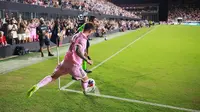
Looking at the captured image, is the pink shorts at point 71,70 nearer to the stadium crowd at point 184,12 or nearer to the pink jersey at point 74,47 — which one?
the pink jersey at point 74,47

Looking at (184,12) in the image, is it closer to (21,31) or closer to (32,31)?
(32,31)

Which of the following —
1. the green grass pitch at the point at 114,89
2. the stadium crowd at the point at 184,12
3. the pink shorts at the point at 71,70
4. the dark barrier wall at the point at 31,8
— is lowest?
the green grass pitch at the point at 114,89

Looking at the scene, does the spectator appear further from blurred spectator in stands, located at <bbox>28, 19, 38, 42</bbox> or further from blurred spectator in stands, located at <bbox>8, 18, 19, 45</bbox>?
blurred spectator in stands, located at <bbox>28, 19, 38, 42</bbox>

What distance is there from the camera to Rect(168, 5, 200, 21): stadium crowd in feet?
243

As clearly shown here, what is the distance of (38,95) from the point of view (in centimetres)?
589

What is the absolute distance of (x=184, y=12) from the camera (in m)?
77.3

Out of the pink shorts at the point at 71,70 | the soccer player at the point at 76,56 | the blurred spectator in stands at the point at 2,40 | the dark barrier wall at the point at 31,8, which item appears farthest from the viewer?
the dark barrier wall at the point at 31,8

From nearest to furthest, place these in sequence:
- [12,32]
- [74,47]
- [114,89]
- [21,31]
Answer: [74,47] < [114,89] < [12,32] < [21,31]

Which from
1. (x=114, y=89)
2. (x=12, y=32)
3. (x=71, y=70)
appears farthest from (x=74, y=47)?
(x=12, y=32)

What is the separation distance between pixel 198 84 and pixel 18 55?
9.27 meters

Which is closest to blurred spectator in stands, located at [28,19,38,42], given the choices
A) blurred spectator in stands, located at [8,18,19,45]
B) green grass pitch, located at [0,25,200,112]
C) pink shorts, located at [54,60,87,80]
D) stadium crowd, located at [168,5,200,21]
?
blurred spectator in stands, located at [8,18,19,45]

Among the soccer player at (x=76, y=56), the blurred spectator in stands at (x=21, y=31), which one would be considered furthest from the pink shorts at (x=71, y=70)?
the blurred spectator in stands at (x=21, y=31)

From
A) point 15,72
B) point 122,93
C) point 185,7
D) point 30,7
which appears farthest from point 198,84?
point 185,7

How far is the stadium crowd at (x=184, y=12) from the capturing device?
2917 inches
